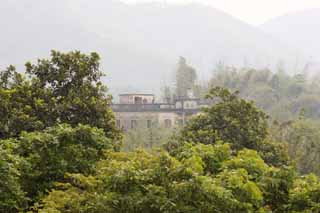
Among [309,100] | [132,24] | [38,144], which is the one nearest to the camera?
[38,144]

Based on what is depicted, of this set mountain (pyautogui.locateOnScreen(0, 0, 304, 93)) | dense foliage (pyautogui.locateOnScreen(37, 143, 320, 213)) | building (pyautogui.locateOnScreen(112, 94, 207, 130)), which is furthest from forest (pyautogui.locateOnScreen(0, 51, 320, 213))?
mountain (pyautogui.locateOnScreen(0, 0, 304, 93))

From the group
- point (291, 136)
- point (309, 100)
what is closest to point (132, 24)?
point (309, 100)

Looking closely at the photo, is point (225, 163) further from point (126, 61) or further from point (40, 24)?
point (40, 24)

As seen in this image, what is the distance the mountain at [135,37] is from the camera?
120 meters

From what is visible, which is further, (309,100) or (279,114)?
(309,100)

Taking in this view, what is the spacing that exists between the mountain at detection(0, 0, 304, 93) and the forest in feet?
274

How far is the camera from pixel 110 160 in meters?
9.64

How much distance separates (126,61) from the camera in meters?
126

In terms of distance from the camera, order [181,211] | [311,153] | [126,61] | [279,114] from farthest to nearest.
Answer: [126,61] → [279,114] → [311,153] → [181,211]

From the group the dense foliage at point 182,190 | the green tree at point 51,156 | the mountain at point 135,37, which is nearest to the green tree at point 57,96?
the green tree at point 51,156

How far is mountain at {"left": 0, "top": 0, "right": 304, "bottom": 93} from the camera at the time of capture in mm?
120500

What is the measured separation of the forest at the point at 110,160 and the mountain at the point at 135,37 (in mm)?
83495

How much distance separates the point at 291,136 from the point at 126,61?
105m

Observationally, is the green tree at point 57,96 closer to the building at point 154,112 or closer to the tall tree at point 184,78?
the building at point 154,112
